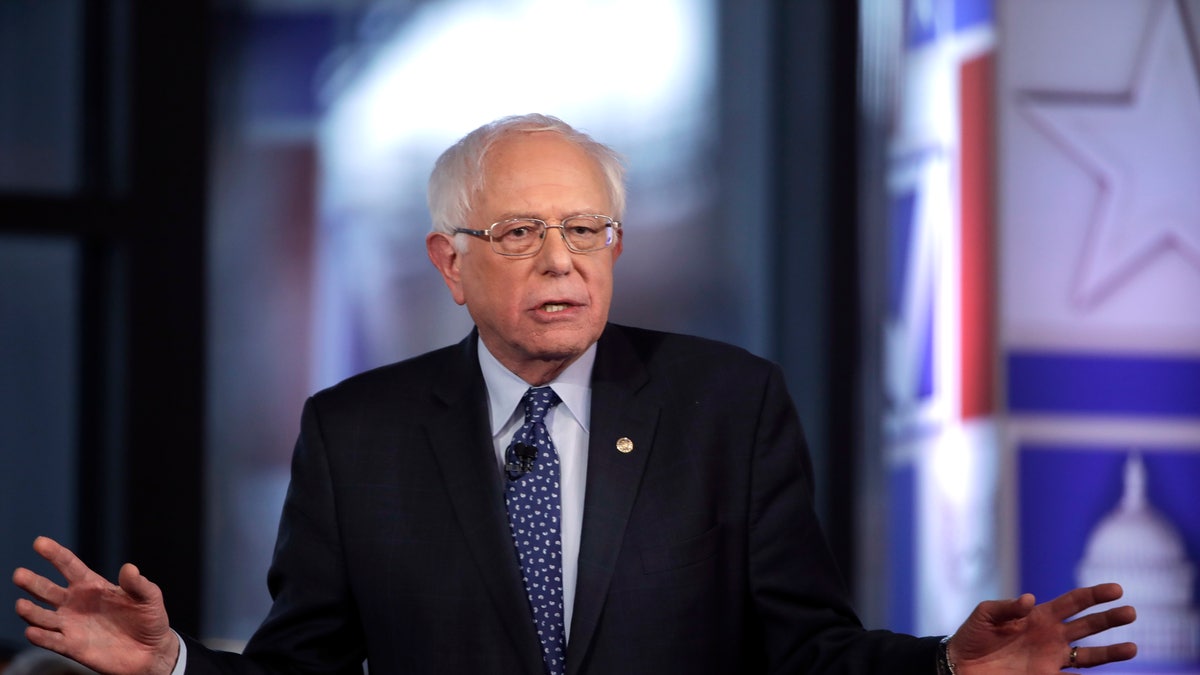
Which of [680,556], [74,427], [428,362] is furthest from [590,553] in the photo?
[74,427]

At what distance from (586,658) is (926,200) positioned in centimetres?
194

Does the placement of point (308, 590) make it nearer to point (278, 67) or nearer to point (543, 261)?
point (543, 261)

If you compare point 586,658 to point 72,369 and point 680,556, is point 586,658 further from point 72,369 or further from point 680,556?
point 72,369

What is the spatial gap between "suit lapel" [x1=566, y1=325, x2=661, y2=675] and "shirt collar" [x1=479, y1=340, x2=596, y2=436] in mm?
19

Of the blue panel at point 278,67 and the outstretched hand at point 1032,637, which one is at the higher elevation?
the blue panel at point 278,67

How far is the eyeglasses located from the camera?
1.66 metres

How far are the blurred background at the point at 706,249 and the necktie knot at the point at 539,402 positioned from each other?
1702mm

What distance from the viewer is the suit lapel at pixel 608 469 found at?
159cm

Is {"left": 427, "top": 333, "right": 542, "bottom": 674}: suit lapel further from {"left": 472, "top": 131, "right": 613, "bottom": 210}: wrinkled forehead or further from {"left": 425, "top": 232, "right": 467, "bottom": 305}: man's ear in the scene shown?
{"left": 472, "top": 131, "right": 613, "bottom": 210}: wrinkled forehead

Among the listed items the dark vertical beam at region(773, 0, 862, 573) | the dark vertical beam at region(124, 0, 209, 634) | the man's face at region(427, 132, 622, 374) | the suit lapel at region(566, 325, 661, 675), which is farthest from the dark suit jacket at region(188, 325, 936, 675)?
the dark vertical beam at region(124, 0, 209, 634)

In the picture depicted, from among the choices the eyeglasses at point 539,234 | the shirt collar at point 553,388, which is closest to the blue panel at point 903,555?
the shirt collar at point 553,388

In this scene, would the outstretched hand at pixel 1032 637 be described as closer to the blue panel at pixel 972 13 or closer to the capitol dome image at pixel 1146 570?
the capitol dome image at pixel 1146 570

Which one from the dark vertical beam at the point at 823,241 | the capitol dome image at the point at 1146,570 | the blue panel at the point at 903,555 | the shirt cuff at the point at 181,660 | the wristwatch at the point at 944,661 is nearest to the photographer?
the wristwatch at the point at 944,661

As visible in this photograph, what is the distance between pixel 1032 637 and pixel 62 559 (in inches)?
42.2
